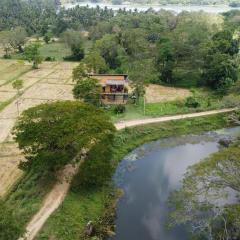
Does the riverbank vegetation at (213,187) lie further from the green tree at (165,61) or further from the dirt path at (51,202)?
the green tree at (165,61)

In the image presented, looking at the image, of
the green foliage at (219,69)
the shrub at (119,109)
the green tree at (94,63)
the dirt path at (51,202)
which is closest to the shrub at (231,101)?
the green foliage at (219,69)

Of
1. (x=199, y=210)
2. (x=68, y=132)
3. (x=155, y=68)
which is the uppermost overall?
(x=68, y=132)

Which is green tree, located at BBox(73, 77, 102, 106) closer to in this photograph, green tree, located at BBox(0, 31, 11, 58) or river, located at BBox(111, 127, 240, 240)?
river, located at BBox(111, 127, 240, 240)

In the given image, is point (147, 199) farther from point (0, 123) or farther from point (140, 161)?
point (0, 123)

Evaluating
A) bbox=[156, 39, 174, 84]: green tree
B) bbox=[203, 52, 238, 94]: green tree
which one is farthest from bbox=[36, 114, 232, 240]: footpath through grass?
bbox=[156, 39, 174, 84]: green tree

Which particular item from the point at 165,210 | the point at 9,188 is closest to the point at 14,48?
the point at 9,188

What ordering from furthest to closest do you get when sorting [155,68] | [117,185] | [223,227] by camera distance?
[155,68]
[117,185]
[223,227]
